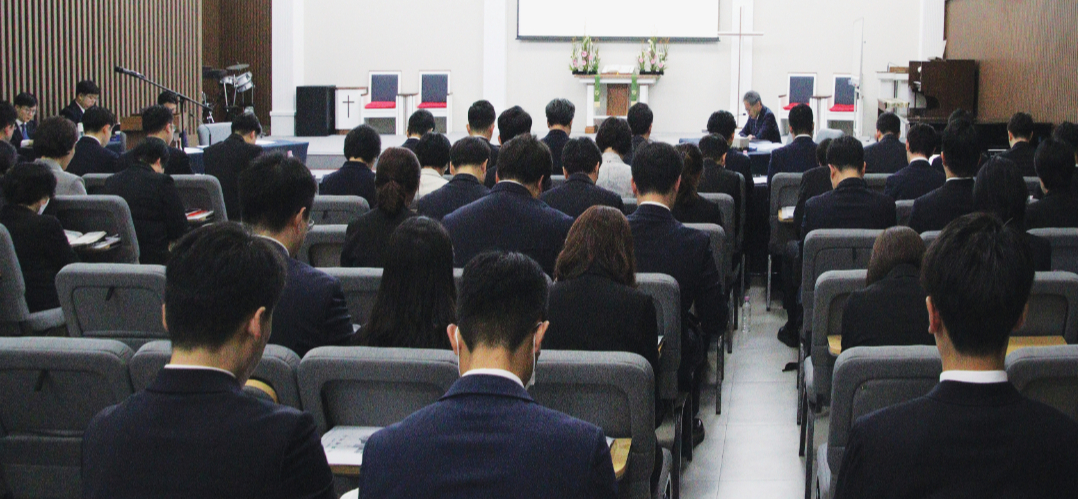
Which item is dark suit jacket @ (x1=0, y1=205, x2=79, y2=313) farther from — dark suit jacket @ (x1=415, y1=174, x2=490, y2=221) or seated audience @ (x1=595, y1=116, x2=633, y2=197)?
seated audience @ (x1=595, y1=116, x2=633, y2=197)

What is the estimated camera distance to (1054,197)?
16.9 ft

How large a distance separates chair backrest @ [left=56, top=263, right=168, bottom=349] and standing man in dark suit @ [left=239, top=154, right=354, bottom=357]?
642 mm

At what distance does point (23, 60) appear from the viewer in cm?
944

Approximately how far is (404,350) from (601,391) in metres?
0.49

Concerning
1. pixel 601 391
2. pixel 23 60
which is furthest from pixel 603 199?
pixel 23 60

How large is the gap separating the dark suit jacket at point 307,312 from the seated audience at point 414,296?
0.15 m

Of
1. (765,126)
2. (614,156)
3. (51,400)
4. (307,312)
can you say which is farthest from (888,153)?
(51,400)

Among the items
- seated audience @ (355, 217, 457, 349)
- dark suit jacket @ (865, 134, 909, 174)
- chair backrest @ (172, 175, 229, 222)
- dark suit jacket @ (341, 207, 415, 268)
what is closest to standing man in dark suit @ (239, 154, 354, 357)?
seated audience @ (355, 217, 457, 349)

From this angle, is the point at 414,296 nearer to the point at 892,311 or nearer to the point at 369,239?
the point at 369,239

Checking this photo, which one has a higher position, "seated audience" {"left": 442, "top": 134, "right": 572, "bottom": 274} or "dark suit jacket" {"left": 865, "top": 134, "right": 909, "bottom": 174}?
"dark suit jacket" {"left": 865, "top": 134, "right": 909, "bottom": 174}

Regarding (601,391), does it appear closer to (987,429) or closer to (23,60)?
(987,429)

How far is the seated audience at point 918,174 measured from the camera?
6.05 meters

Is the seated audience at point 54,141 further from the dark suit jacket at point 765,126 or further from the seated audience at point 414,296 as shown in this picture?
the dark suit jacket at point 765,126

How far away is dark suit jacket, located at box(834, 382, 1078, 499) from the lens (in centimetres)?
181
